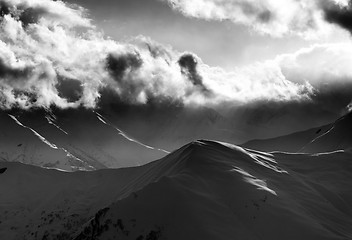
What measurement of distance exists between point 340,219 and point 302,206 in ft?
15.4

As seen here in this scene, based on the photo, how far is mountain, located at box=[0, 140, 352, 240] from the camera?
55028mm

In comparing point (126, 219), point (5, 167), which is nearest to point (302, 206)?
point (126, 219)

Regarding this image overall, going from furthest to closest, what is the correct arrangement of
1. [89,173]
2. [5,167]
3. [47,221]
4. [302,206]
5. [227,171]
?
[5,167] < [89,173] < [47,221] < [227,171] < [302,206]

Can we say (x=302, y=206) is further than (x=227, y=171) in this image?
No

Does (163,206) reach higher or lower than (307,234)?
lower

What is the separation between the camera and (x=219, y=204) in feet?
193

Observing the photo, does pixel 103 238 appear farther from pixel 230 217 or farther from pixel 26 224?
pixel 26 224

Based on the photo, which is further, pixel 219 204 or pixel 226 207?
pixel 219 204

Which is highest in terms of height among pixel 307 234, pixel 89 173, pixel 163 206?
pixel 307 234

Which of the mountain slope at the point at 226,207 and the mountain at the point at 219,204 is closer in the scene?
the mountain slope at the point at 226,207

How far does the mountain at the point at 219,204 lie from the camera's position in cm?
5503

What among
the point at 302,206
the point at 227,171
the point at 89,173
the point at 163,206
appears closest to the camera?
the point at 163,206

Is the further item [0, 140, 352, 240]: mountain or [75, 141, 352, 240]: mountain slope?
[0, 140, 352, 240]: mountain

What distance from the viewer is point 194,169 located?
6781 cm
